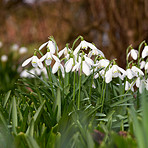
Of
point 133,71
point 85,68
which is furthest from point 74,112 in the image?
point 133,71

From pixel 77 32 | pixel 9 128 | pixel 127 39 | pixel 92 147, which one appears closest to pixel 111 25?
pixel 127 39

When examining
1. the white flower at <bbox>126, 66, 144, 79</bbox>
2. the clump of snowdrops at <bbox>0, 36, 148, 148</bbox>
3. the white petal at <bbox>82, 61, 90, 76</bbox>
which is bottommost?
the clump of snowdrops at <bbox>0, 36, 148, 148</bbox>

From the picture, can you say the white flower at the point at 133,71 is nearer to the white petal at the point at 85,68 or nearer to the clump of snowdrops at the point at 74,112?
the clump of snowdrops at the point at 74,112

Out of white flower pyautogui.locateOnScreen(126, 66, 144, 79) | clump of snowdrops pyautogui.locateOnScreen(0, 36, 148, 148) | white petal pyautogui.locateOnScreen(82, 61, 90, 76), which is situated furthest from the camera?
white flower pyautogui.locateOnScreen(126, 66, 144, 79)

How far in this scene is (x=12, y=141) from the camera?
53.1 inches

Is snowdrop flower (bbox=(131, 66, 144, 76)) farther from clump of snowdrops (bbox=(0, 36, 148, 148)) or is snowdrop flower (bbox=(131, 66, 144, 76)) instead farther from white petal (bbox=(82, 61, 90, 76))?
white petal (bbox=(82, 61, 90, 76))

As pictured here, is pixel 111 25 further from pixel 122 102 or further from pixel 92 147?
pixel 92 147

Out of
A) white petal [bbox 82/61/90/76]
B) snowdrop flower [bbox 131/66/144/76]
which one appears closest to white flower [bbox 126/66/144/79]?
snowdrop flower [bbox 131/66/144/76]

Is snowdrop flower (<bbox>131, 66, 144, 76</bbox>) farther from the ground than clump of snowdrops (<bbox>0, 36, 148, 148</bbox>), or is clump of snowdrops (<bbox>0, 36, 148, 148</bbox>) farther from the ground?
snowdrop flower (<bbox>131, 66, 144, 76</bbox>)

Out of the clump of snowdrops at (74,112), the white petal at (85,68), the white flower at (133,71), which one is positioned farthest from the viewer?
the white flower at (133,71)

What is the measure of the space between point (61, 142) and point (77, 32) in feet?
12.7

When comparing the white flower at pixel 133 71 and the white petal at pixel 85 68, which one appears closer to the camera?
the white petal at pixel 85 68

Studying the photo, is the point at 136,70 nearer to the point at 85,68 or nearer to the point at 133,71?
the point at 133,71

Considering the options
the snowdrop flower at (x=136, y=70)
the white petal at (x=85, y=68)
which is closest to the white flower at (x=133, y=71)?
the snowdrop flower at (x=136, y=70)
